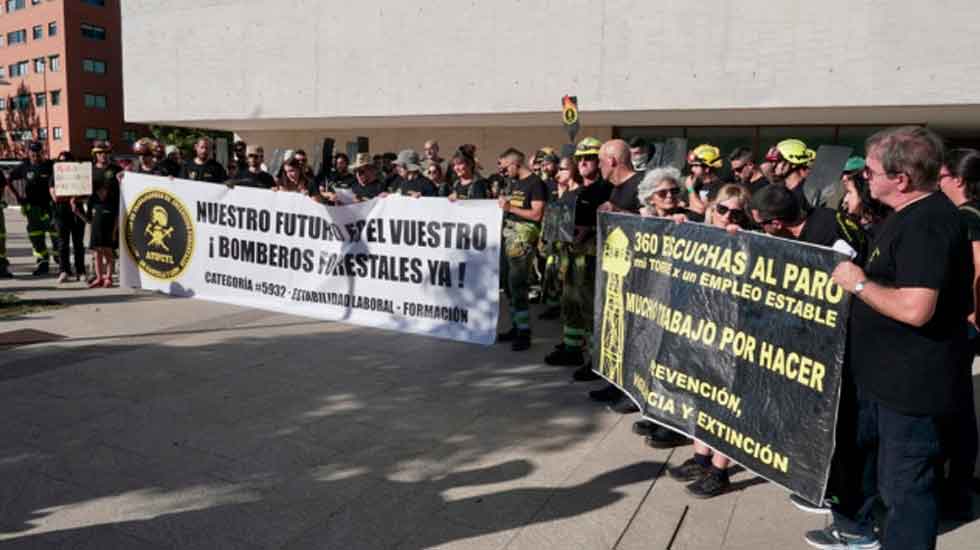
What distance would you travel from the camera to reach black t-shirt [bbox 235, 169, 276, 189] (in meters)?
8.55

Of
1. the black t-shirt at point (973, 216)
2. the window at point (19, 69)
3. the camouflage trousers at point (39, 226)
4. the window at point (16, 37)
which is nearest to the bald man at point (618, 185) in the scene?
the black t-shirt at point (973, 216)

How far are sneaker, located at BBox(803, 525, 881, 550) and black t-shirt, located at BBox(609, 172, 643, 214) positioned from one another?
256cm

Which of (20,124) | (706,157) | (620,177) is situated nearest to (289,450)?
(620,177)

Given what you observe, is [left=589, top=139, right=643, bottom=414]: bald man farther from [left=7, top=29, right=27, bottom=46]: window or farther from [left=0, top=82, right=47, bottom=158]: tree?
[left=7, top=29, right=27, bottom=46]: window

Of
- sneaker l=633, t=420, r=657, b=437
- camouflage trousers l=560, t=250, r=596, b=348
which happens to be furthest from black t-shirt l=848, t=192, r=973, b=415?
camouflage trousers l=560, t=250, r=596, b=348

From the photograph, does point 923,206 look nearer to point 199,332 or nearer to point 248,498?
point 248,498

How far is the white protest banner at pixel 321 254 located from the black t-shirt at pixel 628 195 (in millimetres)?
1399

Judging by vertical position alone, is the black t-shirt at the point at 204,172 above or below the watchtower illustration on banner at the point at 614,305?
above

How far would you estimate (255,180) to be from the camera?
8.81m

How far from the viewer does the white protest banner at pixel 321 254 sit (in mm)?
6594

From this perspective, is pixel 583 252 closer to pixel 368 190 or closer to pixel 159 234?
pixel 368 190

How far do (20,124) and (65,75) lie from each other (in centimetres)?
920

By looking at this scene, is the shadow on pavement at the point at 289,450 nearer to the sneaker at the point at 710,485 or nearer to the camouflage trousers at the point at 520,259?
the sneaker at the point at 710,485

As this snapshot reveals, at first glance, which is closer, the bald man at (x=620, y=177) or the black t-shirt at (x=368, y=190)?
the bald man at (x=620, y=177)
